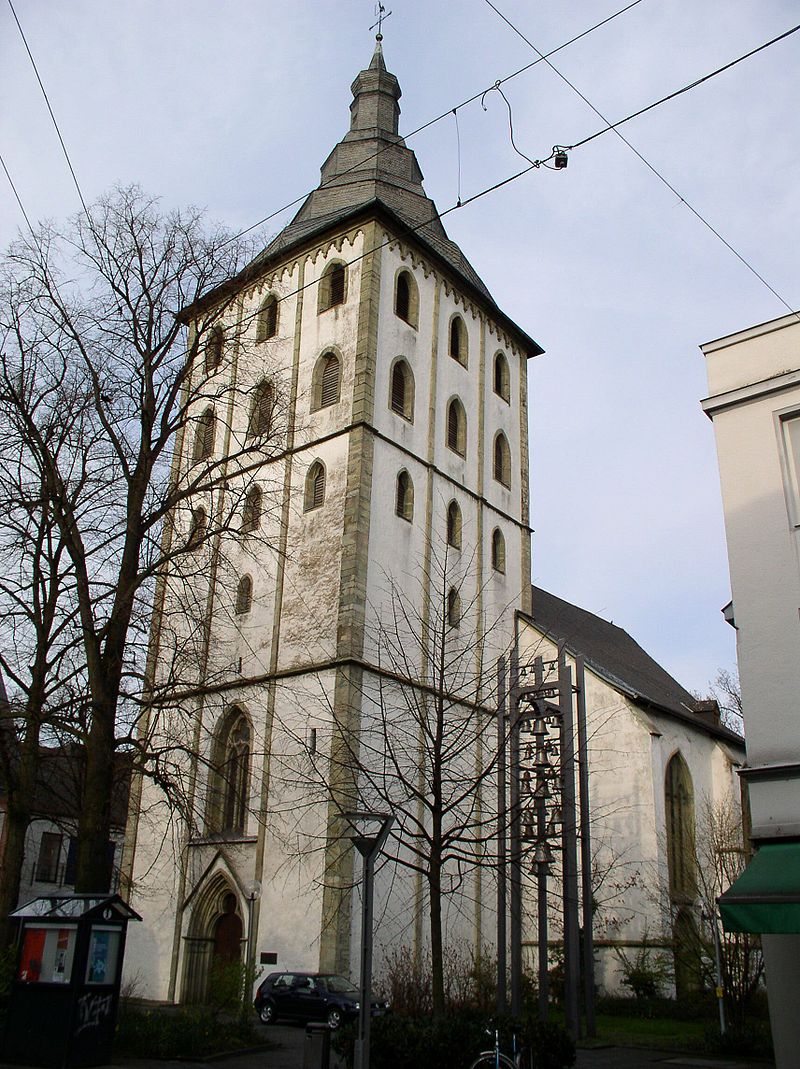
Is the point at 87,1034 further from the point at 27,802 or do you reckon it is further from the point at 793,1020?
the point at 793,1020

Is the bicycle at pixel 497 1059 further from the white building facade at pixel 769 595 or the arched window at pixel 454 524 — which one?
the arched window at pixel 454 524

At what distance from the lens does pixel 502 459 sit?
97.6ft

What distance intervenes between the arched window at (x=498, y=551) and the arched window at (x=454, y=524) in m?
1.81

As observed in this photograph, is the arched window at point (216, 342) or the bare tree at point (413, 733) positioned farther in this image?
the bare tree at point (413, 733)

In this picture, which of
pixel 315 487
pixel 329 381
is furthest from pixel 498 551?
pixel 329 381

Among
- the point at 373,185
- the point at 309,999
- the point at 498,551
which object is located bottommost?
the point at 309,999

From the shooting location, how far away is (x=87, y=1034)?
11.8 metres

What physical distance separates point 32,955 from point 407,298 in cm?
1980

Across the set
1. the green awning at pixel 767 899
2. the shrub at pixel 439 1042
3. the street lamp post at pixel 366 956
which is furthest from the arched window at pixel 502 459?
the green awning at pixel 767 899

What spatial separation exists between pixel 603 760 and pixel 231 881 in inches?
392

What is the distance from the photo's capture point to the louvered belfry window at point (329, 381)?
25672 mm

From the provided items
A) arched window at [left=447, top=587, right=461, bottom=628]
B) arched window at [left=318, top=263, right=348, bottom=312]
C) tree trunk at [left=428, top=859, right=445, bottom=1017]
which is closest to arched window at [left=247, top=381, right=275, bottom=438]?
arched window at [left=318, top=263, right=348, bottom=312]

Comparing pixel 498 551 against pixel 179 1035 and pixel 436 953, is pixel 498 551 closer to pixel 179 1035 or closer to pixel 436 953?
pixel 436 953

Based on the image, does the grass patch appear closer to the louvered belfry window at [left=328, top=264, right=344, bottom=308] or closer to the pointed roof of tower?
the louvered belfry window at [left=328, top=264, right=344, bottom=308]
